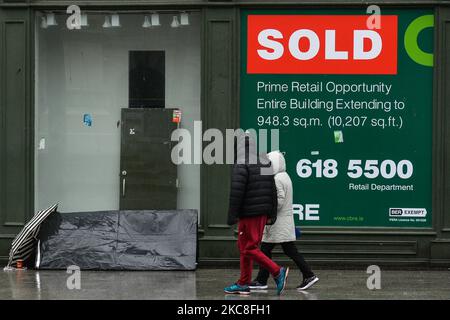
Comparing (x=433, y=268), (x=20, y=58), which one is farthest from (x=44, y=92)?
(x=433, y=268)

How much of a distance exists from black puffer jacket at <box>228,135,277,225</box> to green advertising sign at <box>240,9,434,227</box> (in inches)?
99.0

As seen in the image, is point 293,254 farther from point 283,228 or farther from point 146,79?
point 146,79

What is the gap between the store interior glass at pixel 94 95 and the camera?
43.1ft

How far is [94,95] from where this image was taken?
13.3 meters

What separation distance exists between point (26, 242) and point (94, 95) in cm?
240

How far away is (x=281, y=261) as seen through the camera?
12.7m

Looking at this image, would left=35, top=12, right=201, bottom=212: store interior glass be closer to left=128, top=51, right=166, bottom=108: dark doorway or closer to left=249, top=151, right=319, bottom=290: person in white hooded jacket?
left=128, top=51, right=166, bottom=108: dark doorway

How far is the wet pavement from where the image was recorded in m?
10.6

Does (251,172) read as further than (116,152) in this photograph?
No

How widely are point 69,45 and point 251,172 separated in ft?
14.3

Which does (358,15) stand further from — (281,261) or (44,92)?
(44,92)

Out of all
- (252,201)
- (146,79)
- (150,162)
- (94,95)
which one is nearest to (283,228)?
(252,201)

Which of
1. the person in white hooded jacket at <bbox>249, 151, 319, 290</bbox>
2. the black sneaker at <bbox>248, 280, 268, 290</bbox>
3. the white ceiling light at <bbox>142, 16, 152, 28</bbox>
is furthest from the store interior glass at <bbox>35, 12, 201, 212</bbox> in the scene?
the person in white hooded jacket at <bbox>249, 151, 319, 290</bbox>

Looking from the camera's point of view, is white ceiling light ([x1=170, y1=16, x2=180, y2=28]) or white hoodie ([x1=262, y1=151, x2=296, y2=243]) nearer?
white hoodie ([x1=262, y1=151, x2=296, y2=243])
